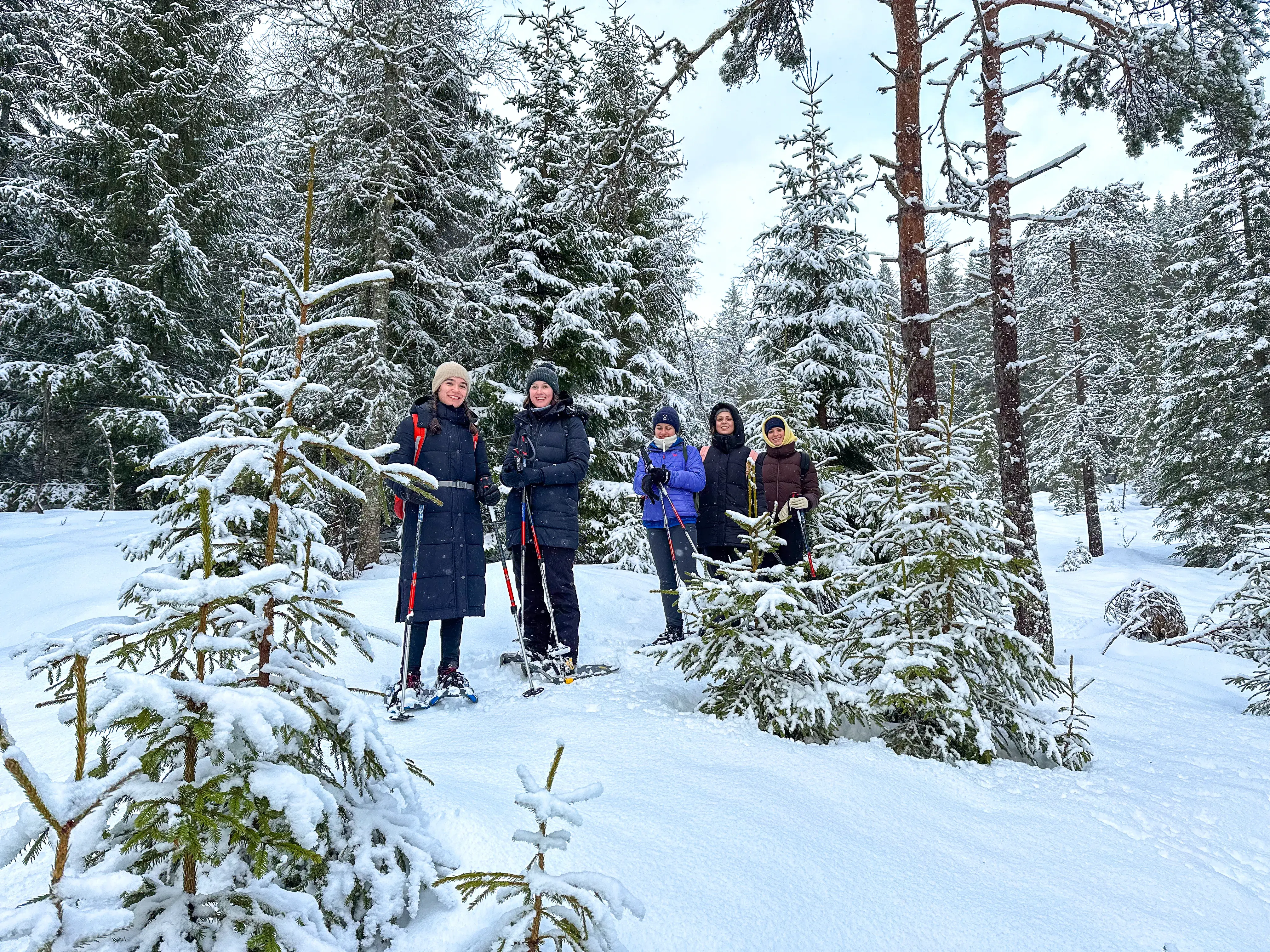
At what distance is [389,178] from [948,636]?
38.3 ft

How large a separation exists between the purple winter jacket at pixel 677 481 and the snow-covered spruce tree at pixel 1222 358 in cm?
1663

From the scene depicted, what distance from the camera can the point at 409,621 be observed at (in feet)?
14.4

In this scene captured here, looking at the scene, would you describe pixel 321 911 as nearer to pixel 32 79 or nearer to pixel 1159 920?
pixel 1159 920

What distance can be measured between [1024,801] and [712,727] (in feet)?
5.33

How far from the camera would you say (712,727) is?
12.3ft

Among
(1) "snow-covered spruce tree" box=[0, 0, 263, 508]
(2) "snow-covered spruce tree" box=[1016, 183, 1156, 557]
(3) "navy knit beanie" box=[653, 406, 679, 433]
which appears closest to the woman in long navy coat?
(3) "navy knit beanie" box=[653, 406, 679, 433]

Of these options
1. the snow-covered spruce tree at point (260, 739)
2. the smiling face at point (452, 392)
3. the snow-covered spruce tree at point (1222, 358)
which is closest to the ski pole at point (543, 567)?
the smiling face at point (452, 392)

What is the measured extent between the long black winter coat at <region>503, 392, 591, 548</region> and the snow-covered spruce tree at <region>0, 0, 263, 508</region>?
10093 mm

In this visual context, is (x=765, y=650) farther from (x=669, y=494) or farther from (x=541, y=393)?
(x=541, y=393)

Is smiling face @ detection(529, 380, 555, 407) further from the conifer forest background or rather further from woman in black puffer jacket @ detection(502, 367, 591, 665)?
the conifer forest background

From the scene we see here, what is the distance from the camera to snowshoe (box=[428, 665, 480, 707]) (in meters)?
4.58

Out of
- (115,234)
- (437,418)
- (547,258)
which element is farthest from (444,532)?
(115,234)

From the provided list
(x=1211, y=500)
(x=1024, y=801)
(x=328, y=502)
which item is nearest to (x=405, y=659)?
(x=1024, y=801)

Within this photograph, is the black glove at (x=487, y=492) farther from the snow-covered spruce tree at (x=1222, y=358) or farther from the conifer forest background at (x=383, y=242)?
the snow-covered spruce tree at (x=1222, y=358)
